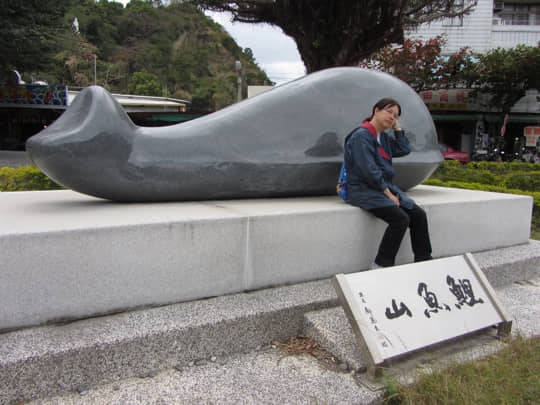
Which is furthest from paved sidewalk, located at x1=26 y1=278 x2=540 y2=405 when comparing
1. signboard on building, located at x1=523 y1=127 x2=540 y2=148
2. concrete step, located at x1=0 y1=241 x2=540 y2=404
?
signboard on building, located at x1=523 y1=127 x2=540 y2=148

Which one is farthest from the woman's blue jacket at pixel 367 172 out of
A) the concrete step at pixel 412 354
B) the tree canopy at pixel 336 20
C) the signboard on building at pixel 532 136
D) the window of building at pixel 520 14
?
the window of building at pixel 520 14

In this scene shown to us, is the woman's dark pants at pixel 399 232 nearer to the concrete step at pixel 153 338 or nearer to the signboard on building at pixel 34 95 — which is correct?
the concrete step at pixel 153 338

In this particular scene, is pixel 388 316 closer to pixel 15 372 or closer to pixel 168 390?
pixel 168 390

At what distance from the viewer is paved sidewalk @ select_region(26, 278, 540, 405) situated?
189 cm

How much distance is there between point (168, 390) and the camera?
1.97m

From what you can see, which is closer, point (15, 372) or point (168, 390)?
point (15, 372)

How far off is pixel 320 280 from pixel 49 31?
567 inches

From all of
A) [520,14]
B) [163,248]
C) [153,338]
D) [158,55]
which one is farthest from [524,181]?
[158,55]

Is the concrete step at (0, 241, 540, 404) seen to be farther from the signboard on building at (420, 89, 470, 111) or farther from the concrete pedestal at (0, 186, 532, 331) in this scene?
the signboard on building at (420, 89, 470, 111)

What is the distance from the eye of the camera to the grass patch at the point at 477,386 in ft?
6.15

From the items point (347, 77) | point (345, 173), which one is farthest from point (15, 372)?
point (347, 77)

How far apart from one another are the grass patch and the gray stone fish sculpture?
1798mm

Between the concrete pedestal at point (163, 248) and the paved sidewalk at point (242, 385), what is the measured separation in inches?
16.4

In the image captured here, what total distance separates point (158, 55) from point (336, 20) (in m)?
47.8
